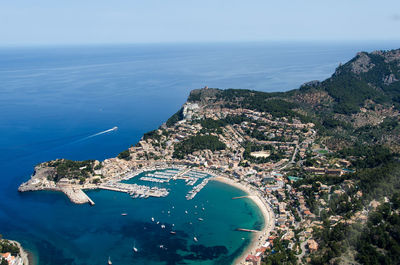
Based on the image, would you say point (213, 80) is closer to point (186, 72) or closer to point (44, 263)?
point (186, 72)

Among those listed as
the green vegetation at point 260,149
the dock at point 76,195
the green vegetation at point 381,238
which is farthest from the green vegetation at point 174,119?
the green vegetation at point 381,238

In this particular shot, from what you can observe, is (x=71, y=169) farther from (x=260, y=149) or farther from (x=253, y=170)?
(x=260, y=149)

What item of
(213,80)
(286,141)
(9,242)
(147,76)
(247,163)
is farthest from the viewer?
(147,76)

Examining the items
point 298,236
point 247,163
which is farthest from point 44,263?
point 247,163

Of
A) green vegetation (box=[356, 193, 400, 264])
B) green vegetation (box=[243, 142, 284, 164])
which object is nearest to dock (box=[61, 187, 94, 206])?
green vegetation (box=[243, 142, 284, 164])

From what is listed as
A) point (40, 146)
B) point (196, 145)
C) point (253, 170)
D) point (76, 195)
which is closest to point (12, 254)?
point (76, 195)

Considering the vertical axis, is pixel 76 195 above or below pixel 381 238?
below
